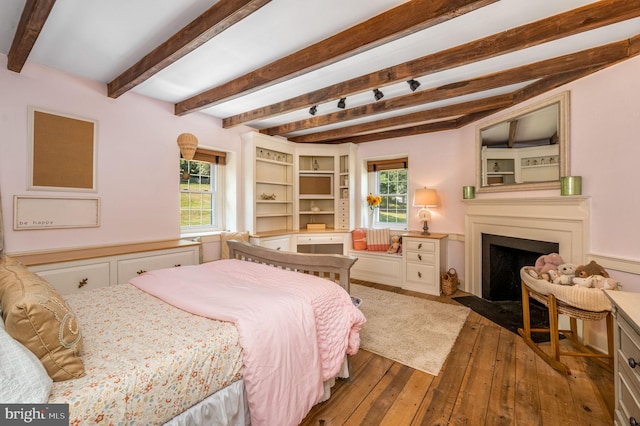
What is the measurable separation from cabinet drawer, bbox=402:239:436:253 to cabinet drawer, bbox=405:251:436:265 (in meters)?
0.05

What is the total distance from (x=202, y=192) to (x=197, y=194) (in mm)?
80

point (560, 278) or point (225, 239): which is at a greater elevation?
point (225, 239)

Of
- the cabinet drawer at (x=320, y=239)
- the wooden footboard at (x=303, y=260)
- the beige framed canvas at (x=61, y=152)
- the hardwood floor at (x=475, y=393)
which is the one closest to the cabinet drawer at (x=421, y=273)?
the cabinet drawer at (x=320, y=239)

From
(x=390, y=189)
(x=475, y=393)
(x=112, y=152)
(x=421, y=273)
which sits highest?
(x=112, y=152)

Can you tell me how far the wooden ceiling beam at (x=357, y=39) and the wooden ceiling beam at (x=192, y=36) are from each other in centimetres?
64

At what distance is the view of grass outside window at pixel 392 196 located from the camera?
4773 millimetres

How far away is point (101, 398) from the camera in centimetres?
92

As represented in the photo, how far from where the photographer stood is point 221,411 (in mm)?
1229

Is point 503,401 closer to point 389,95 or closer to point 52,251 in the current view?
point 389,95

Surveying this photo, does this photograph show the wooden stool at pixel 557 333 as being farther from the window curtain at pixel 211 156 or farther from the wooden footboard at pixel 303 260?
the window curtain at pixel 211 156

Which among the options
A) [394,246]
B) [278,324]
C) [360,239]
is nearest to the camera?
[278,324]

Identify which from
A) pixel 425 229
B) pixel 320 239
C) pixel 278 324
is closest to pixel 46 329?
pixel 278 324

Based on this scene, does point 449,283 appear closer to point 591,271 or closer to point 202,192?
point 591,271

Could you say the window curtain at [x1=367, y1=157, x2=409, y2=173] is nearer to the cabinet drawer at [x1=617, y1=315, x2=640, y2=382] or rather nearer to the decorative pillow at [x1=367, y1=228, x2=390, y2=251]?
the decorative pillow at [x1=367, y1=228, x2=390, y2=251]
